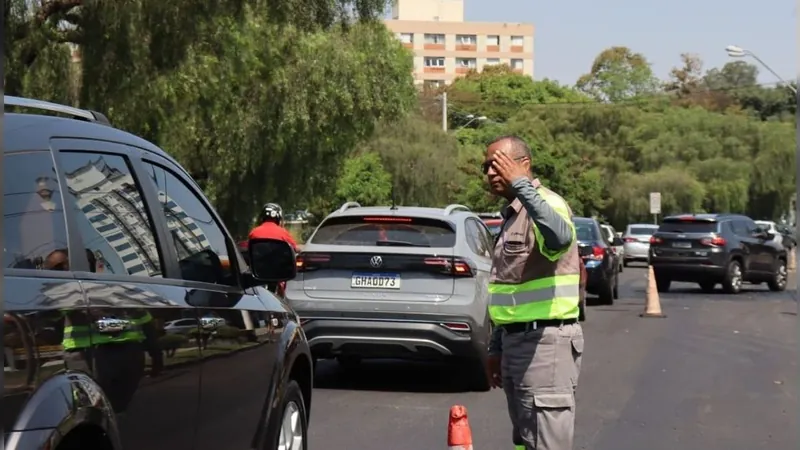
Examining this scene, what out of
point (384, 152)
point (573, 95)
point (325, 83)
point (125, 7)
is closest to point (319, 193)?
point (325, 83)

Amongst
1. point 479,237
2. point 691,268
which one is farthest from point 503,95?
point 479,237

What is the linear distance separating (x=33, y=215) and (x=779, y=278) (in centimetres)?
2592

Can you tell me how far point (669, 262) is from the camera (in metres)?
26.1

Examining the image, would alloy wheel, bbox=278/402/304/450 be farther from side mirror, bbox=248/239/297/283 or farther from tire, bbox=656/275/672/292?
tire, bbox=656/275/672/292

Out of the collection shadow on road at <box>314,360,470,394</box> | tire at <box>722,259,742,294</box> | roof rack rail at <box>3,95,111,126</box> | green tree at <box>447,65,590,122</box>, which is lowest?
tire at <box>722,259,742,294</box>

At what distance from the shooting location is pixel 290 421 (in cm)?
614

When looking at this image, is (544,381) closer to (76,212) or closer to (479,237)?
(76,212)

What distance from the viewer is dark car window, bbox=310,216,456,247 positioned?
34.2ft

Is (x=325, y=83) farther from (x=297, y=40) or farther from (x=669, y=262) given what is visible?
(x=669, y=262)

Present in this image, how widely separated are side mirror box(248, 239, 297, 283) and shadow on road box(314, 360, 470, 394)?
5.53 meters

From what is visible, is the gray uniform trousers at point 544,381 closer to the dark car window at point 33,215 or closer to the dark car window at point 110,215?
the dark car window at point 110,215

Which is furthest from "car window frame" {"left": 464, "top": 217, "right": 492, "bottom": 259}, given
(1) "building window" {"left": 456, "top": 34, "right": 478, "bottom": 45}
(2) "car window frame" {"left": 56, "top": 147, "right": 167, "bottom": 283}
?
(1) "building window" {"left": 456, "top": 34, "right": 478, "bottom": 45}

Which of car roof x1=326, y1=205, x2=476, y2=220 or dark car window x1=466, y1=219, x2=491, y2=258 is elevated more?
car roof x1=326, y1=205, x2=476, y2=220

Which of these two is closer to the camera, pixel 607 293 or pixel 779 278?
pixel 607 293
